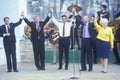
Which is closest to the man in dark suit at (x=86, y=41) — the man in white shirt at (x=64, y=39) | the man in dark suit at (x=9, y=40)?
the man in white shirt at (x=64, y=39)

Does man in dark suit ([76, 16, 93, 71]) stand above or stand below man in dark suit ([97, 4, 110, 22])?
below

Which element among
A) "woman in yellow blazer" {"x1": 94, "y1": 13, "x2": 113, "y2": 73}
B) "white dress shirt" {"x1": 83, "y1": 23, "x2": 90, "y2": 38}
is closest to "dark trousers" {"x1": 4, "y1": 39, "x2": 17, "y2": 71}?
"white dress shirt" {"x1": 83, "y1": 23, "x2": 90, "y2": 38}

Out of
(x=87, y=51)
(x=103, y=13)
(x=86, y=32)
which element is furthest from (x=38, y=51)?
(x=103, y=13)

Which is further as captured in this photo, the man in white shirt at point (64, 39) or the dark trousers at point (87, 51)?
the man in white shirt at point (64, 39)

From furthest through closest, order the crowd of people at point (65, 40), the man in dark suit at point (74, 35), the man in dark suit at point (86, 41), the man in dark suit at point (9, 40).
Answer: the man in dark suit at point (74, 35) < the man in dark suit at point (9, 40) < the man in dark suit at point (86, 41) < the crowd of people at point (65, 40)

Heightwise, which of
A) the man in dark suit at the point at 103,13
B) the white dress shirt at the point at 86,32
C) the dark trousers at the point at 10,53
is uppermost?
the man in dark suit at the point at 103,13

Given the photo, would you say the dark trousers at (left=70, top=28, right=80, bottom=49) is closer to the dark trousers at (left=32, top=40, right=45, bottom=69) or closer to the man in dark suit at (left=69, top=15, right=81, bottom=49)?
the man in dark suit at (left=69, top=15, right=81, bottom=49)

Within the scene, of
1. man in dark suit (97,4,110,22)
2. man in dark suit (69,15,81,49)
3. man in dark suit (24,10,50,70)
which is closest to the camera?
man in dark suit (24,10,50,70)

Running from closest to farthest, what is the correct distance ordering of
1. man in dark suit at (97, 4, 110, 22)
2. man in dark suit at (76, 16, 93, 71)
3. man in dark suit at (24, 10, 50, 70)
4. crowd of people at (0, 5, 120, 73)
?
crowd of people at (0, 5, 120, 73), man in dark suit at (76, 16, 93, 71), man in dark suit at (24, 10, 50, 70), man in dark suit at (97, 4, 110, 22)

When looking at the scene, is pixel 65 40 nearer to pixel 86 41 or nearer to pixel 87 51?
pixel 86 41

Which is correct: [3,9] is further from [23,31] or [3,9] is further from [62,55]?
[62,55]

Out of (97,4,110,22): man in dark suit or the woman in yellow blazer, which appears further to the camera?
(97,4,110,22): man in dark suit

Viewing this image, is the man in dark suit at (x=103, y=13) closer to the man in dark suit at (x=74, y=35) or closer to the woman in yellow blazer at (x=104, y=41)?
the man in dark suit at (x=74, y=35)

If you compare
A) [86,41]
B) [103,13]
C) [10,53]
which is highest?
[103,13]
